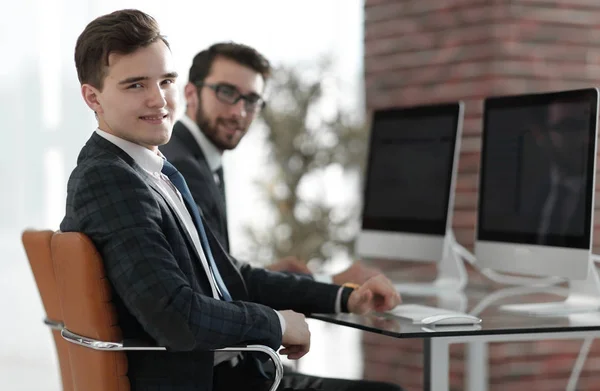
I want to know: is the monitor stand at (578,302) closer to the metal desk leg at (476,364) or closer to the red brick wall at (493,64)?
the metal desk leg at (476,364)

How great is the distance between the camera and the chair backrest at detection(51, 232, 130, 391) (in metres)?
2.02

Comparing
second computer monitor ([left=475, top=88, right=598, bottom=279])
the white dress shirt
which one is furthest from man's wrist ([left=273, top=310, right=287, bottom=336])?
second computer monitor ([left=475, top=88, right=598, bottom=279])

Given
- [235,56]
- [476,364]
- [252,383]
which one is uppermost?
[235,56]

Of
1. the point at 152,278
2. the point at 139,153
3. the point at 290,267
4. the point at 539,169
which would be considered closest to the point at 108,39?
the point at 139,153

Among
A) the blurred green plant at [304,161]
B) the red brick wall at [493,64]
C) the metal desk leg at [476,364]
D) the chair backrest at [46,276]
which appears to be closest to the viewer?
the chair backrest at [46,276]

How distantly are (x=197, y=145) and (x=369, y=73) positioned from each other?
2028 millimetres

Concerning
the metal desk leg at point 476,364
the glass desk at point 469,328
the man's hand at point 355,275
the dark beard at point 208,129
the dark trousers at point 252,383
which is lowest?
the metal desk leg at point 476,364

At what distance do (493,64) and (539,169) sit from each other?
1439 millimetres

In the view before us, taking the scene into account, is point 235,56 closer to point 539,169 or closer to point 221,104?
point 221,104

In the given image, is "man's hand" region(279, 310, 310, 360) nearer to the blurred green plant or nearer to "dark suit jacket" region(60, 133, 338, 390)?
"dark suit jacket" region(60, 133, 338, 390)

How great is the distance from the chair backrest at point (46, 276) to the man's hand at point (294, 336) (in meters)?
0.56

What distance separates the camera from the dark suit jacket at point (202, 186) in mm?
2871

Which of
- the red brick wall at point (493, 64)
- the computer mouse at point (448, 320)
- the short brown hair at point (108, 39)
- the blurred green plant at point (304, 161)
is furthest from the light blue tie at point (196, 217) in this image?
the blurred green plant at point (304, 161)

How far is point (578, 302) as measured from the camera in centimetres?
291
